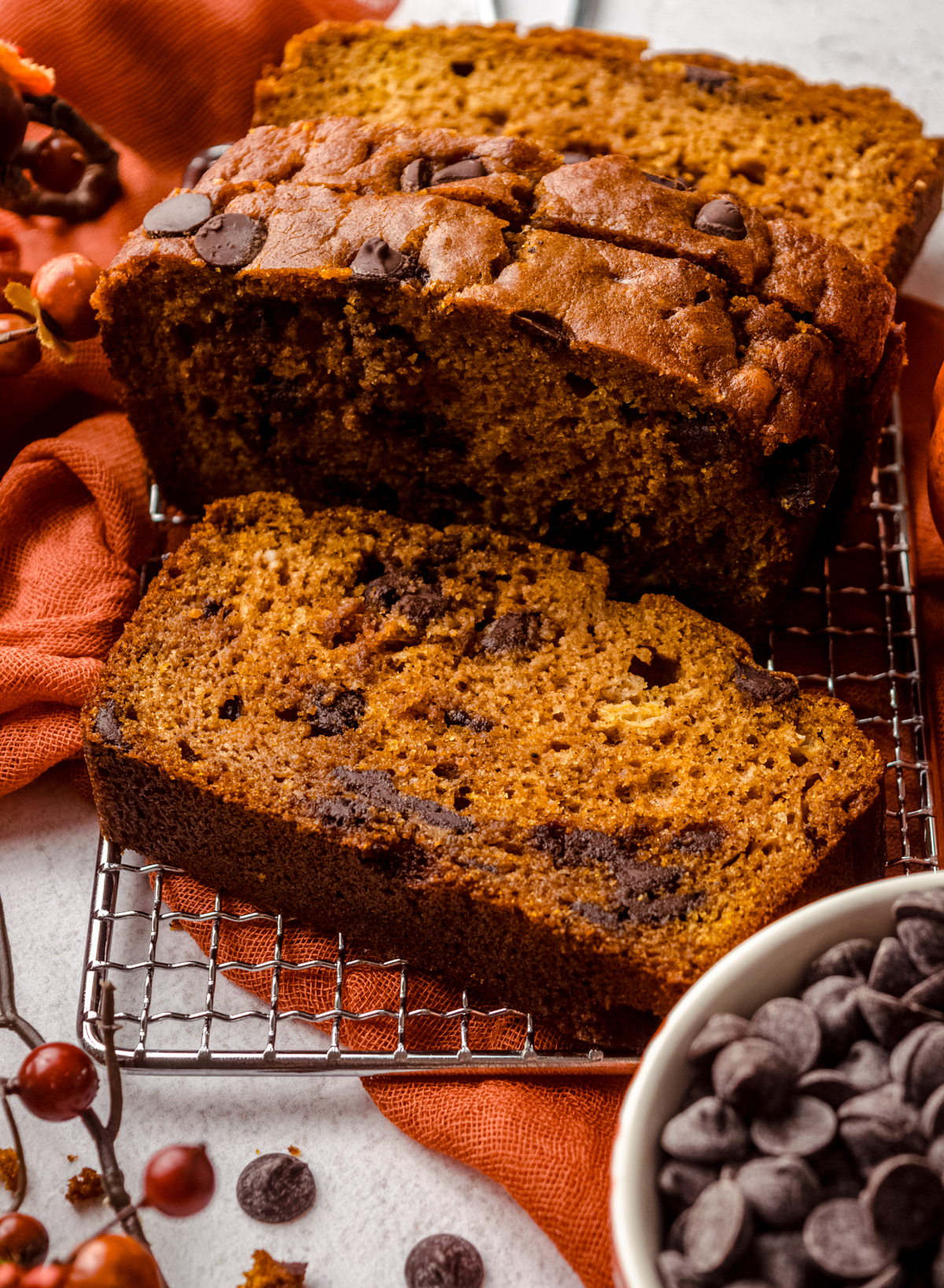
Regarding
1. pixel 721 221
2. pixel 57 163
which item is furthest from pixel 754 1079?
pixel 57 163

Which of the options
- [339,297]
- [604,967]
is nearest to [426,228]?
[339,297]

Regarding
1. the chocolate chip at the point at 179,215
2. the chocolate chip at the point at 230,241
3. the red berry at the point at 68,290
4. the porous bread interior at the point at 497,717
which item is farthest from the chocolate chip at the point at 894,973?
the red berry at the point at 68,290

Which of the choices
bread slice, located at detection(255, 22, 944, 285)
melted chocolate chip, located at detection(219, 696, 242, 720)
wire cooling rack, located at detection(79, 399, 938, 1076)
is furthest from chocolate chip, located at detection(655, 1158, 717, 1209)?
bread slice, located at detection(255, 22, 944, 285)

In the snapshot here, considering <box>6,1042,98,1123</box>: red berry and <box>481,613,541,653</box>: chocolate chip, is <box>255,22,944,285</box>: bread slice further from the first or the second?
<box>6,1042,98,1123</box>: red berry

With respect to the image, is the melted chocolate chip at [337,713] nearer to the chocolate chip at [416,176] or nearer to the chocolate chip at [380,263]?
the chocolate chip at [380,263]

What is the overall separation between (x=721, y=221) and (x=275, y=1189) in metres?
2.04

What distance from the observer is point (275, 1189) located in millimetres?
2238

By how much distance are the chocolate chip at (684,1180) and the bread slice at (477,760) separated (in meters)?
0.53

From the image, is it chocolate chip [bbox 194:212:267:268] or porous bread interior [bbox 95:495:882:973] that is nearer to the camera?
porous bread interior [bbox 95:495:882:973]

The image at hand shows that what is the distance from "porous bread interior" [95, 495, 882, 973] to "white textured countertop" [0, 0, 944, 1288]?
1.43 ft

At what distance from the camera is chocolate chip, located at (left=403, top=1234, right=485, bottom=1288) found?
214 centimetres

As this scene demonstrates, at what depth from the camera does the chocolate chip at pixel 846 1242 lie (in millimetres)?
1457

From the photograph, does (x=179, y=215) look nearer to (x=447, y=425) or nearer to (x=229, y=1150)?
(x=447, y=425)

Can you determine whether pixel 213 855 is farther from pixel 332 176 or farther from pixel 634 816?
pixel 332 176
